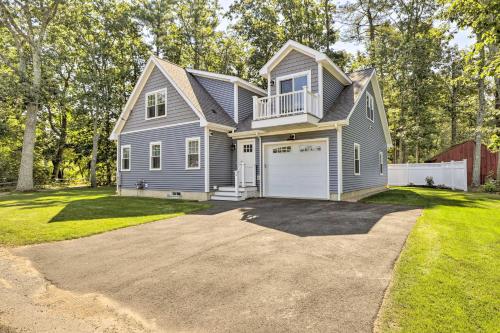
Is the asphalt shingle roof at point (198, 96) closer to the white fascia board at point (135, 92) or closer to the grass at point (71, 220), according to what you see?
the white fascia board at point (135, 92)

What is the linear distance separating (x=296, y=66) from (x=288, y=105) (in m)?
2.34

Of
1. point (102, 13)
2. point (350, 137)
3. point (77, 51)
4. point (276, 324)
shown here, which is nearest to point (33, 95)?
point (77, 51)

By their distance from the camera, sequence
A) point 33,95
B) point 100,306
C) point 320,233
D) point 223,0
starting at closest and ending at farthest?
point 100,306
point 320,233
point 33,95
point 223,0

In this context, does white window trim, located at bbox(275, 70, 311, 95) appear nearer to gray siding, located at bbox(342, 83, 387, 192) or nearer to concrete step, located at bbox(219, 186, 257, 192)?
gray siding, located at bbox(342, 83, 387, 192)

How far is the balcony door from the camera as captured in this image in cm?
1139

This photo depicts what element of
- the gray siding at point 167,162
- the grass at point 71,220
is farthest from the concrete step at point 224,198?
the grass at point 71,220

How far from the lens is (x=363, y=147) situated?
14.3 meters

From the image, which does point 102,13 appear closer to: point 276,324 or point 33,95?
point 33,95

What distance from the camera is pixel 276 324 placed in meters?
2.80

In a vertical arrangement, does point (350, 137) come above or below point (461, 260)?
above

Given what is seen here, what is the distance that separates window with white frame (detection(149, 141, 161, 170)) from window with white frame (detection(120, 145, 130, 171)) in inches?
88.5

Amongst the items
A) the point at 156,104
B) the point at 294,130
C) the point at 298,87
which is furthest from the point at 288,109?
the point at 156,104

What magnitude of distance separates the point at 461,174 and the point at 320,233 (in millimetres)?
15865

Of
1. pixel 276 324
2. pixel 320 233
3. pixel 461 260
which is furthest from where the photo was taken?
pixel 320 233
